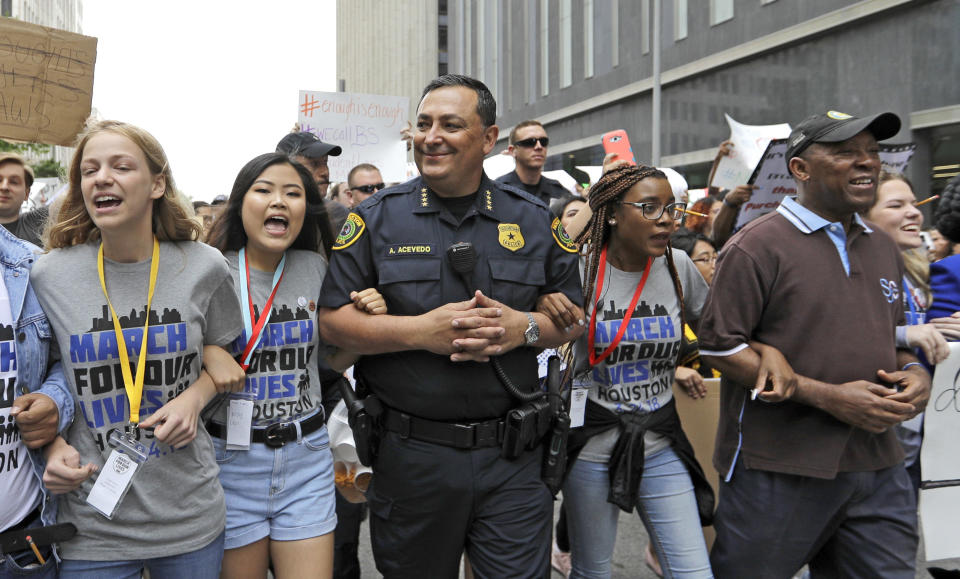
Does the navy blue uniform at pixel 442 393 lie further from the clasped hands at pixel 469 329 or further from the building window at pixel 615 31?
the building window at pixel 615 31

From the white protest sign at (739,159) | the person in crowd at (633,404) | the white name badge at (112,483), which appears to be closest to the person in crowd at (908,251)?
the person in crowd at (633,404)

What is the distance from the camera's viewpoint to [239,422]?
2830 millimetres

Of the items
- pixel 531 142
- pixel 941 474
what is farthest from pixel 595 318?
pixel 531 142

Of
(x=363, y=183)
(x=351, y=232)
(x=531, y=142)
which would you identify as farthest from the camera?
(x=363, y=183)

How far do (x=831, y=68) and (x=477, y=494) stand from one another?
15250 mm

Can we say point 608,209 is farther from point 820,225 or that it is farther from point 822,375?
point 822,375

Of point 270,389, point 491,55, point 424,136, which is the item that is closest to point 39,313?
point 270,389

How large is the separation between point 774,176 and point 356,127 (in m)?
4.78

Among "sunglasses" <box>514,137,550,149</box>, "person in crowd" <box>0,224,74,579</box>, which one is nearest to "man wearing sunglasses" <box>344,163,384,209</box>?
"sunglasses" <box>514,137,550,149</box>

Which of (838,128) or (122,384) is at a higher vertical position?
(838,128)

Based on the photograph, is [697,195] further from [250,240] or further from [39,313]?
[39,313]

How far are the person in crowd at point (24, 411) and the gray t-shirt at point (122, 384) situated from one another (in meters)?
0.06

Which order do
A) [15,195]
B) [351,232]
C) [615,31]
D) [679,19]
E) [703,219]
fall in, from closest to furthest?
[351,232] < [15,195] < [703,219] < [679,19] < [615,31]

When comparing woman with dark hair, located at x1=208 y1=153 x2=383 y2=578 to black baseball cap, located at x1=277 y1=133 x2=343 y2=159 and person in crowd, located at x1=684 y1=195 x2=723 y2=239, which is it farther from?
person in crowd, located at x1=684 y1=195 x2=723 y2=239
